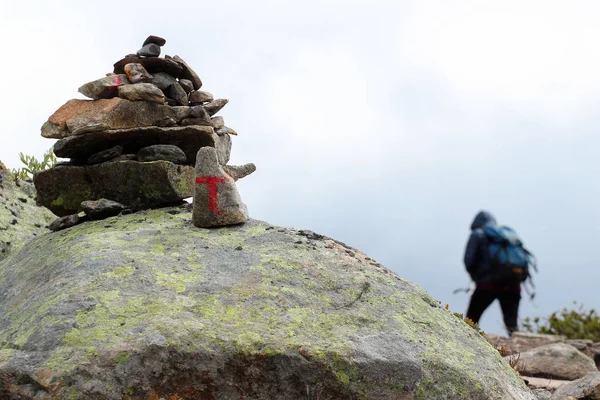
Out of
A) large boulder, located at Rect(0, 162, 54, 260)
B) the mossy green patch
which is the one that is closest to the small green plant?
large boulder, located at Rect(0, 162, 54, 260)

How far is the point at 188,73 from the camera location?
11039mm

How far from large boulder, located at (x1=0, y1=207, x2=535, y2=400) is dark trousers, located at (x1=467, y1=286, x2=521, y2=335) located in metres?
13.5

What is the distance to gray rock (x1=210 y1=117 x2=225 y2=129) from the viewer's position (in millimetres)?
10867

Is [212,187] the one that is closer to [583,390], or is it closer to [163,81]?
[163,81]

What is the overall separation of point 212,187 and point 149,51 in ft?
11.1

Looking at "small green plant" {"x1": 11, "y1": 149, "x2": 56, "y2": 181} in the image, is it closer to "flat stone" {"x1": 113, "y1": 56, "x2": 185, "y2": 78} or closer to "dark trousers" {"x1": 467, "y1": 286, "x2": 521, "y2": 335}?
"flat stone" {"x1": 113, "y1": 56, "x2": 185, "y2": 78}

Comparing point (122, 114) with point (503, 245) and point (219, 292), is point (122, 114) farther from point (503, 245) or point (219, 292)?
point (503, 245)

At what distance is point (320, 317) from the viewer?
681cm

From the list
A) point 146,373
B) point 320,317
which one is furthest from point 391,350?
point 146,373

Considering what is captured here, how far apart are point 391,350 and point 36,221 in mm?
8948

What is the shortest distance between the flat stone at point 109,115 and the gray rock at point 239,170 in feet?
3.65

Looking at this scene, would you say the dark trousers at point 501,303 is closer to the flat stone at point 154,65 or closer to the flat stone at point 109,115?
the flat stone at point 154,65

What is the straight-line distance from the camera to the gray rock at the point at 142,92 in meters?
10.0

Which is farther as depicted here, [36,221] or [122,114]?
[36,221]
